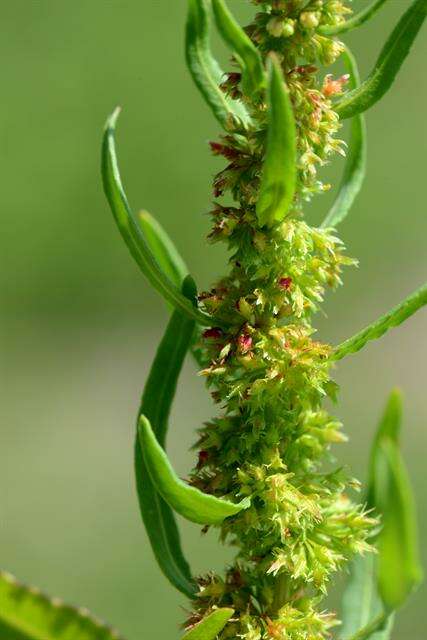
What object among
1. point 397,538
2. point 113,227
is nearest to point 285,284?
point 397,538

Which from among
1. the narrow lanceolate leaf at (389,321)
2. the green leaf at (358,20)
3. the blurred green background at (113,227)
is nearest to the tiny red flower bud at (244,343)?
the narrow lanceolate leaf at (389,321)

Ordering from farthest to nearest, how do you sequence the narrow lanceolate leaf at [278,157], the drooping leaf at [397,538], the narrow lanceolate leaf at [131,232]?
the narrow lanceolate leaf at [131,232] → the narrow lanceolate leaf at [278,157] → the drooping leaf at [397,538]

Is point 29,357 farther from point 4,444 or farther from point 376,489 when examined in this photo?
point 376,489

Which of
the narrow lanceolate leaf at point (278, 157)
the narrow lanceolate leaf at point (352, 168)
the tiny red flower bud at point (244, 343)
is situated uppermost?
the narrow lanceolate leaf at point (278, 157)

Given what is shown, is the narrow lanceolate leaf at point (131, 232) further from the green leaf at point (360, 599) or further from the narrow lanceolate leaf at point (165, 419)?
the green leaf at point (360, 599)

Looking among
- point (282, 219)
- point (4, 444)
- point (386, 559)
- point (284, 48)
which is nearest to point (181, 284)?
point (282, 219)

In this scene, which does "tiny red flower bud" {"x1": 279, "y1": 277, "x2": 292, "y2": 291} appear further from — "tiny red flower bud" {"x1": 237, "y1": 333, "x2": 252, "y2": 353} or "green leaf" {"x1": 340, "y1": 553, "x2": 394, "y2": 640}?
"green leaf" {"x1": 340, "y1": 553, "x2": 394, "y2": 640}

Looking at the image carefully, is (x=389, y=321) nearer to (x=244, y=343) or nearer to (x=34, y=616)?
(x=244, y=343)

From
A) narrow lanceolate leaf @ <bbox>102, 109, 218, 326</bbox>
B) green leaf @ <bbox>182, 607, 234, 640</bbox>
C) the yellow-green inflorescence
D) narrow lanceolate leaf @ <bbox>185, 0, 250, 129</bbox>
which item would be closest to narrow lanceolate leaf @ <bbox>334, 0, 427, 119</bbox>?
the yellow-green inflorescence
